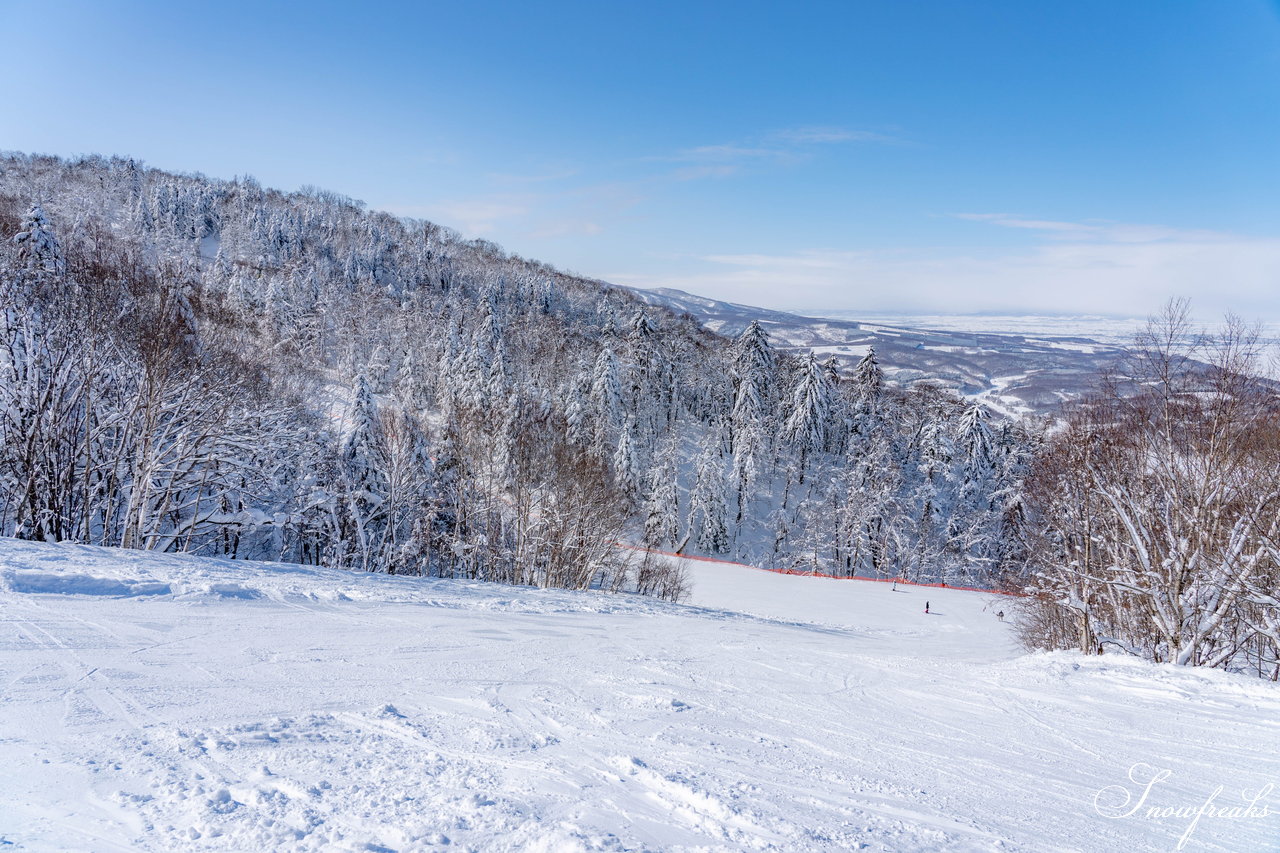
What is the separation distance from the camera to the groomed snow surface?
320cm

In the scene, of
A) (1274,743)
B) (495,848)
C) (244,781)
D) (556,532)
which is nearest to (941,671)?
(1274,743)

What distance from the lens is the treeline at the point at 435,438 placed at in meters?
15.3

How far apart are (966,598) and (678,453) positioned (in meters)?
26.9

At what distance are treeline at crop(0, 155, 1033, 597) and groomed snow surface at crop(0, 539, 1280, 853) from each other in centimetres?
938

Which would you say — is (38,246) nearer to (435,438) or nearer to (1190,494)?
(435,438)

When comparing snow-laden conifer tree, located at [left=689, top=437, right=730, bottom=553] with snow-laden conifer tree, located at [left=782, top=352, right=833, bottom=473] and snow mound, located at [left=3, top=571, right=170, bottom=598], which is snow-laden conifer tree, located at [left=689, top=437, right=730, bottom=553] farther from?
snow mound, located at [left=3, top=571, right=170, bottom=598]

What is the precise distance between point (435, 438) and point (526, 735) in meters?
23.7

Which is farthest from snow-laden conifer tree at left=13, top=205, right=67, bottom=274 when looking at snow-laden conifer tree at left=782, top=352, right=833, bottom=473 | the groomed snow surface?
snow-laden conifer tree at left=782, top=352, right=833, bottom=473

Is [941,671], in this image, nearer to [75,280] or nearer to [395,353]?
[75,280]

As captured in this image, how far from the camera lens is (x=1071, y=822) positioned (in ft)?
13.2

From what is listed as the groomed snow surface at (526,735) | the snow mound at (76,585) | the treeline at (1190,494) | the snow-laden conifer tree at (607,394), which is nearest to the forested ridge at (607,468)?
the treeline at (1190,494)

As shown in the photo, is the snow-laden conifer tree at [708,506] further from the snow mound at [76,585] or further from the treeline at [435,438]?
the snow mound at [76,585]

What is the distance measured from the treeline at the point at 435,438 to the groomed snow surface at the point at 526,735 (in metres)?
9.38

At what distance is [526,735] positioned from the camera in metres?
4.48
